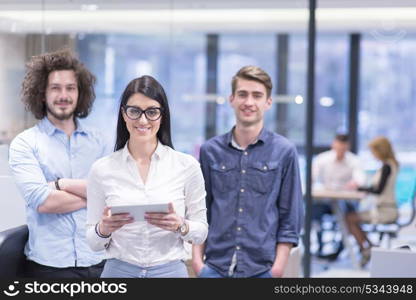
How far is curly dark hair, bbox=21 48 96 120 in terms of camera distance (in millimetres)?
3264

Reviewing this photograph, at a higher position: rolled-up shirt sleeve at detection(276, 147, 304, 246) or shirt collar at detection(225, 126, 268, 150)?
shirt collar at detection(225, 126, 268, 150)

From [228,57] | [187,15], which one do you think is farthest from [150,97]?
[228,57]

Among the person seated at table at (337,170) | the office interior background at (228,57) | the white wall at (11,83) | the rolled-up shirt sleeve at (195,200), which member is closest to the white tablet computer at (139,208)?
the rolled-up shirt sleeve at (195,200)

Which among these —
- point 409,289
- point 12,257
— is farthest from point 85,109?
point 409,289

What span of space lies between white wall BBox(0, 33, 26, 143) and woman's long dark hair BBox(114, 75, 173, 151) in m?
1.84

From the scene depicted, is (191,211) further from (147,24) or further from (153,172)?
(147,24)

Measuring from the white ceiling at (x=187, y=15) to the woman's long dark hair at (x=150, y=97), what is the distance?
2103 millimetres

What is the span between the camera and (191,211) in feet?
8.77

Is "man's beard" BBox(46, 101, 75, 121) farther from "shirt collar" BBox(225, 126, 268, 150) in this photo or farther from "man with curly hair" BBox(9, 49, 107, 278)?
"shirt collar" BBox(225, 126, 268, 150)

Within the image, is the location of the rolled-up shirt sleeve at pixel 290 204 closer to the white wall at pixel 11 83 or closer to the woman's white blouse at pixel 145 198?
the woman's white blouse at pixel 145 198

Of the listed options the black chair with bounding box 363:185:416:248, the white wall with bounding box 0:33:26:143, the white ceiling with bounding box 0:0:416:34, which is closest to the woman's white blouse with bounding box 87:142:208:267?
the white wall with bounding box 0:33:26:143

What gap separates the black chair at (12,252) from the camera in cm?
321

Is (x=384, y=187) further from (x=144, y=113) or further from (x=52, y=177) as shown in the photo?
(x=144, y=113)

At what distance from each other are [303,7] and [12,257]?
358 cm
